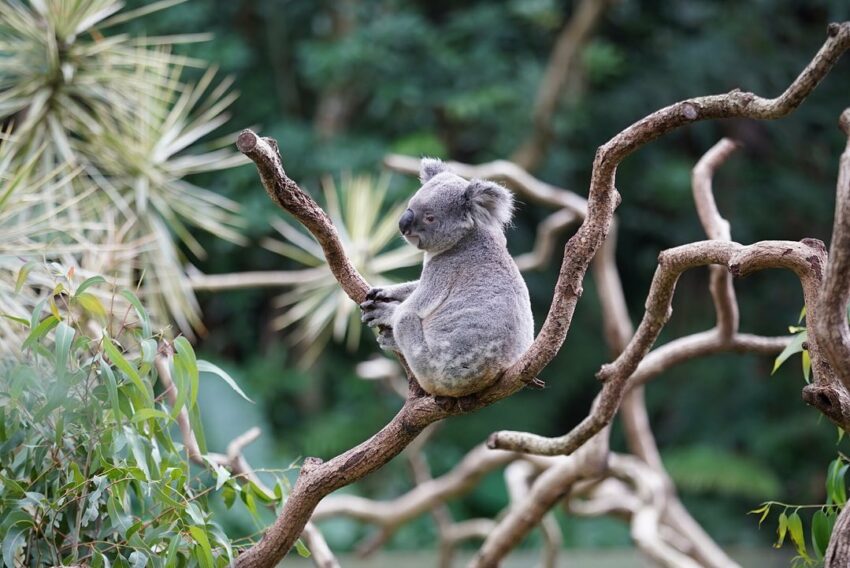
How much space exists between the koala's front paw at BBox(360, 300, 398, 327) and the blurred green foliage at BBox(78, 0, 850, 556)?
411cm

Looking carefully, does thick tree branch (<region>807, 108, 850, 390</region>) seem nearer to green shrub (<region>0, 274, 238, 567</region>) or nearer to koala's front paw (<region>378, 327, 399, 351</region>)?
koala's front paw (<region>378, 327, 399, 351</region>)

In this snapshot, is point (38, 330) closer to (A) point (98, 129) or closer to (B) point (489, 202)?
(B) point (489, 202)

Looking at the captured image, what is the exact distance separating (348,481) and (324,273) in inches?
90.8

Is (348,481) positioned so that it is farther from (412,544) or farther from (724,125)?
(724,125)

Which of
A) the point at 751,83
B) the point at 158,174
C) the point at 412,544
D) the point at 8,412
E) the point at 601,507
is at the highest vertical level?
the point at 751,83

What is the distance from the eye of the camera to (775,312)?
6957 millimetres

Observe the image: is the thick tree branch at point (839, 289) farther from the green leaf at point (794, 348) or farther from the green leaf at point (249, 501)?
the green leaf at point (249, 501)

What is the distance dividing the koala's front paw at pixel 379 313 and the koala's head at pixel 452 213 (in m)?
0.16

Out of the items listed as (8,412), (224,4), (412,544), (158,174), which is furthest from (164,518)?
(224,4)

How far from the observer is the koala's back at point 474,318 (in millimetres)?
1962

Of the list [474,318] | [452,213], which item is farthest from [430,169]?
[474,318]

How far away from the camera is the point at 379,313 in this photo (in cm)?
218

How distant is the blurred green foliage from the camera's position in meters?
6.44

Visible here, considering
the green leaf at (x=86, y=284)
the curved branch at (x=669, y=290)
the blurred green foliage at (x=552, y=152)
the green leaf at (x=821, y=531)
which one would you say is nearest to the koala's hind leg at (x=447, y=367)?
the curved branch at (x=669, y=290)
